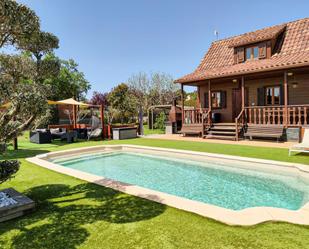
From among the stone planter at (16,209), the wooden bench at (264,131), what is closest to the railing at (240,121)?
the wooden bench at (264,131)

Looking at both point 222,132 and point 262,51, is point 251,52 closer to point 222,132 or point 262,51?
point 262,51

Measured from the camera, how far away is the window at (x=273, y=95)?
46.1ft

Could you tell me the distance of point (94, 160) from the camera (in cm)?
961

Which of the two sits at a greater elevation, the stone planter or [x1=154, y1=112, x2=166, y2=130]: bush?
[x1=154, y1=112, x2=166, y2=130]: bush

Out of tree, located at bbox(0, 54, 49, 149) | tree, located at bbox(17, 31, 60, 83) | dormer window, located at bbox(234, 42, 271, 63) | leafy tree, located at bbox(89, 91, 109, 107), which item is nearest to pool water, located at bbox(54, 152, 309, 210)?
tree, located at bbox(0, 54, 49, 149)

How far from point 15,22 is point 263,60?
1434cm

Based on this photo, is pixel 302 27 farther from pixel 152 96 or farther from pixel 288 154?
pixel 152 96

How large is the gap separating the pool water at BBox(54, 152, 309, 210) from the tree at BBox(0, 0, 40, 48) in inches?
179

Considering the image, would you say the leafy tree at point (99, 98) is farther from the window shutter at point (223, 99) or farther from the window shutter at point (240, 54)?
the window shutter at point (240, 54)

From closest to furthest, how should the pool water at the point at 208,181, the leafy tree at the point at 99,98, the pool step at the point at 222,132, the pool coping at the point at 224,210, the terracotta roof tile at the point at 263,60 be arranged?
the pool coping at the point at 224,210, the pool water at the point at 208,181, the terracotta roof tile at the point at 263,60, the pool step at the point at 222,132, the leafy tree at the point at 99,98

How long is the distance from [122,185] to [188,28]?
2079 cm

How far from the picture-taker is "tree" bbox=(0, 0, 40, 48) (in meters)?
3.38

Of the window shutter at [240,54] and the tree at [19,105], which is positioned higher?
the window shutter at [240,54]

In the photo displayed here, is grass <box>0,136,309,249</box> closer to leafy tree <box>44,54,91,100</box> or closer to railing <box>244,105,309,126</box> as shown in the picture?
railing <box>244,105,309,126</box>
